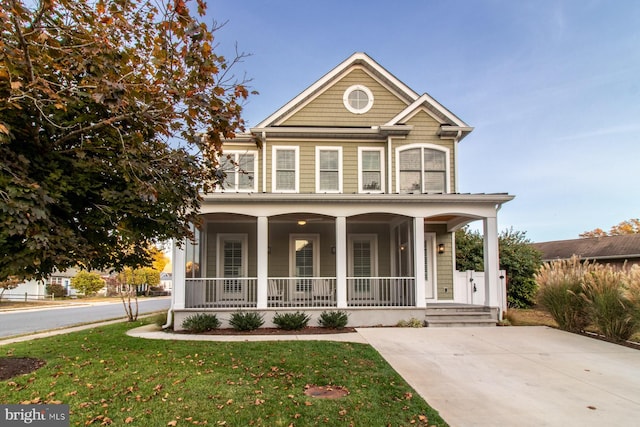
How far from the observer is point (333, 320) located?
32.1ft

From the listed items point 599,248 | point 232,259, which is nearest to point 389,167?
point 232,259

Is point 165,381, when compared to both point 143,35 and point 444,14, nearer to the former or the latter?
point 143,35

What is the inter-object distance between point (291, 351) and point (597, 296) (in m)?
6.99

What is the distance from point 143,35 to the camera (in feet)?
17.5

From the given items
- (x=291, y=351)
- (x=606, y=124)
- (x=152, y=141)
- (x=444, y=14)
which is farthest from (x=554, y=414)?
(x=606, y=124)

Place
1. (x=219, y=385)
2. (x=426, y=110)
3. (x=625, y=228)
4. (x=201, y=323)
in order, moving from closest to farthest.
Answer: (x=219, y=385) < (x=201, y=323) < (x=426, y=110) < (x=625, y=228)

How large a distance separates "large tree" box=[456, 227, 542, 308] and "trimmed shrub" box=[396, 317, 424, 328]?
7.02m

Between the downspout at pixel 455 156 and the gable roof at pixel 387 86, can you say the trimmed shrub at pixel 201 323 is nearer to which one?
the gable roof at pixel 387 86

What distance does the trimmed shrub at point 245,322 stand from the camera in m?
9.64

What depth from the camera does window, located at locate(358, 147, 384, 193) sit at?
12586 millimetres

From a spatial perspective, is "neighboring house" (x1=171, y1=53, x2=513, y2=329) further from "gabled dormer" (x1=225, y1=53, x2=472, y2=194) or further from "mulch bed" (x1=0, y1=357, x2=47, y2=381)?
"mulch bed" (x1=0, y1=357, x2=47, y2=381)

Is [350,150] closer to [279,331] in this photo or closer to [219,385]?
[279,331]

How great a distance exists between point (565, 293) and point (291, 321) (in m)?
6.96

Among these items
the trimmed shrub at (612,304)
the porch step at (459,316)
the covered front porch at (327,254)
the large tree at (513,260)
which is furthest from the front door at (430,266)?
the trimmed shrub at (612,304)
